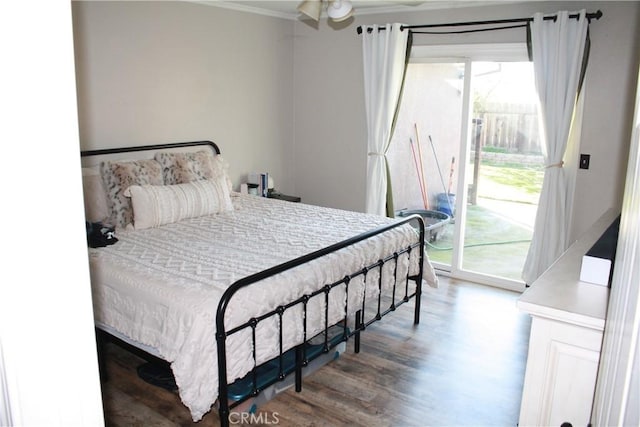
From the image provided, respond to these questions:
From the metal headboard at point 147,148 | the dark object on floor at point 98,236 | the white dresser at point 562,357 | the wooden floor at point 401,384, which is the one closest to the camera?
the white dresser at point 562,357

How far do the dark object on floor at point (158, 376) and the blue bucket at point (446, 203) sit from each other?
121 inches

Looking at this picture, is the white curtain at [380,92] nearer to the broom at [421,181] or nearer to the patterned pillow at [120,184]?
the broom at [421,181]

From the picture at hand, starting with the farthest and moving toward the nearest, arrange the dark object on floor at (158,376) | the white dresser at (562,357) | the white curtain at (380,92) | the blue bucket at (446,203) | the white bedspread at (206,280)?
the blue bucket at (446,203)
the white curtain at (380,92)
the dark object on floor at (158,376)
the white bedspread at (206,280)
the white dresser at (562,357)

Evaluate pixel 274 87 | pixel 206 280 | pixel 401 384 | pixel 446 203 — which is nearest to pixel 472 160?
pixel 446 203

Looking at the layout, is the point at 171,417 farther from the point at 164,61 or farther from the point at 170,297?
the point at 164,61

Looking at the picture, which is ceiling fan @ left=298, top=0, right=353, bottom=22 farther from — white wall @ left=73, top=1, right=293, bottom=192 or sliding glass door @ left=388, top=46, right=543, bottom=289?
sliding glass door @ left=388, top=46, right=543, bottom=289

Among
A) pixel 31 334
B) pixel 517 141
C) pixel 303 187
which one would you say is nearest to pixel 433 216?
pixel 517 141

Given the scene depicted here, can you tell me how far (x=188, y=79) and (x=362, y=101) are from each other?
1.69m

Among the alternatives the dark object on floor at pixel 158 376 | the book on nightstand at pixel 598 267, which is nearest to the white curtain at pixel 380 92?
the dark object on floor at pixel 158 376

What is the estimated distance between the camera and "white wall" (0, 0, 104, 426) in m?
0.54

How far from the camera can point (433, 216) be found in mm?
5070

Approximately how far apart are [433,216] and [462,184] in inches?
19.6

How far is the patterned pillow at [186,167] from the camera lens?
3861 millimetres

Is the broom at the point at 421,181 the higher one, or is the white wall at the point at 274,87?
the white wall at the point at 274,87
